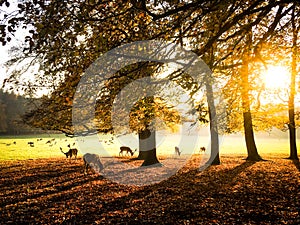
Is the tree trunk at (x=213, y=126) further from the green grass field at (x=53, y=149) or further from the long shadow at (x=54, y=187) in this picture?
the green grass field at (x=53, y=149)

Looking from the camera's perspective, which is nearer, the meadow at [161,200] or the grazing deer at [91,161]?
the meadow at [161,200]

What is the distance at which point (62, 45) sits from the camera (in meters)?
7.05

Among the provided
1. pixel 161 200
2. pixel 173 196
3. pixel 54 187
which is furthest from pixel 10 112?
pixel 161 200

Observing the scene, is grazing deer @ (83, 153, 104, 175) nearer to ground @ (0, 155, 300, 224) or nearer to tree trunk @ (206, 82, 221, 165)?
ground @ (0, 155, 300, 224)

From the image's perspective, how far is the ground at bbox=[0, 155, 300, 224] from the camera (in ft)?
27.3

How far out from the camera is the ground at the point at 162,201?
8.32 meters

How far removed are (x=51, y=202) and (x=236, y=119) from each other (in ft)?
65.4

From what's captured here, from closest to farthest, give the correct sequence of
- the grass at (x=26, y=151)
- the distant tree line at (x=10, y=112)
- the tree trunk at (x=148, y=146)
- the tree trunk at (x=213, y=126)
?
the tree trunk at (x=213, y=126)
the tree trunk at (x=148, y=146)
the grass at (x=26, y=151)
the distant tree line at (x=10, y=112)

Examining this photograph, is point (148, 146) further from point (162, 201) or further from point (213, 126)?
point (162, 201)

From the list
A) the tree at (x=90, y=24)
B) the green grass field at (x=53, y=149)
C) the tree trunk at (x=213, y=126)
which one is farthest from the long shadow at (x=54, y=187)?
the tree trunk at (x=213, y=126)

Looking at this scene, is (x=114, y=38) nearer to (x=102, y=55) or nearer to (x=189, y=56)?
(x=102, y=55)

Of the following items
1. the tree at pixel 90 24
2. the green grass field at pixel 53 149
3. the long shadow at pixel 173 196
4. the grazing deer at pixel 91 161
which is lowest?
the green grass field at pixel 53 149

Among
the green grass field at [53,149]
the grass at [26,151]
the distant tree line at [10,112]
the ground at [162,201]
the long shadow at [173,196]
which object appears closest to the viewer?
the ground at [162,201]

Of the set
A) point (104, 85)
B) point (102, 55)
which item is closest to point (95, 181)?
point (104, 85)
